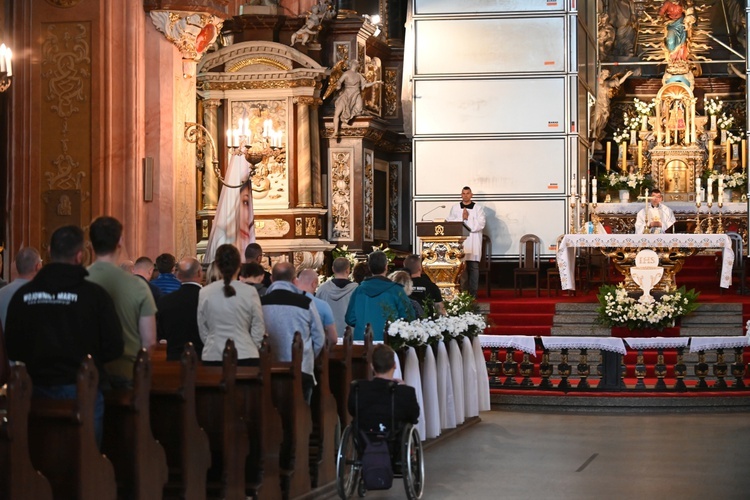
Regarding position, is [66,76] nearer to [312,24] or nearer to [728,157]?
[312,24]

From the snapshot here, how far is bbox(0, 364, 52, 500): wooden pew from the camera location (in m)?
5.39

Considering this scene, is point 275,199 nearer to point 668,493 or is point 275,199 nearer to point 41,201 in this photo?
point 41,201

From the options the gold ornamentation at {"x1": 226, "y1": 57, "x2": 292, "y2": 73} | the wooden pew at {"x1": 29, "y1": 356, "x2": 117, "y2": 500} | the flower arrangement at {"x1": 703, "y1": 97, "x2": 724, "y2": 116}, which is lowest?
the wooden pew at {"x1": 29, "y1": 356, "x2": 117, "y2": 500}

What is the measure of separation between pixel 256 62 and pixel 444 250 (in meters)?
4.64

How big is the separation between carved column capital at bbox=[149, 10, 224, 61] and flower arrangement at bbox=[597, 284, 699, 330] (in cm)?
583

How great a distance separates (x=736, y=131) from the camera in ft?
78.0

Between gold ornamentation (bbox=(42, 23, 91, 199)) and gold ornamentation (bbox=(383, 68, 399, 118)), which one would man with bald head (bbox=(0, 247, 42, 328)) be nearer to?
gold ornamentation (bbox=(42, 23, 91, 199))

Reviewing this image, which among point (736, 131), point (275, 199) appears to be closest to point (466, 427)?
point (275, 199)

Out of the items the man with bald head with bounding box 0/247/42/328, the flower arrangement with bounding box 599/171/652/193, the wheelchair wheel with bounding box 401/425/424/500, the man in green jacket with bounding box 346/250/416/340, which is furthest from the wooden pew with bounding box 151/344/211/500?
the flower arrangement with bounding box 599/171/652/193

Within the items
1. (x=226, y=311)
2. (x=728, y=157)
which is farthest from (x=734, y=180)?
(x=226, y=311)

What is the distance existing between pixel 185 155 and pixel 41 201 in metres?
2.00

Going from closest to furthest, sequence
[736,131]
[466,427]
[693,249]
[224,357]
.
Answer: [224,357]
[466,427]
[693,249]
[736,131]

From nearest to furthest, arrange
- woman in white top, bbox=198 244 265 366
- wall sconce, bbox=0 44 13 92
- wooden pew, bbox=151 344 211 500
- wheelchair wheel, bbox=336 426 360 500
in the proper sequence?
wooden pew, bbox=151 344 211 500 → woman in white top, bbox=198 244 265 366 → wheelchair wheel, bbox=336 426 360 500 → wall sconce, bbox=0 44 13 92

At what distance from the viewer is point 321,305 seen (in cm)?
958
